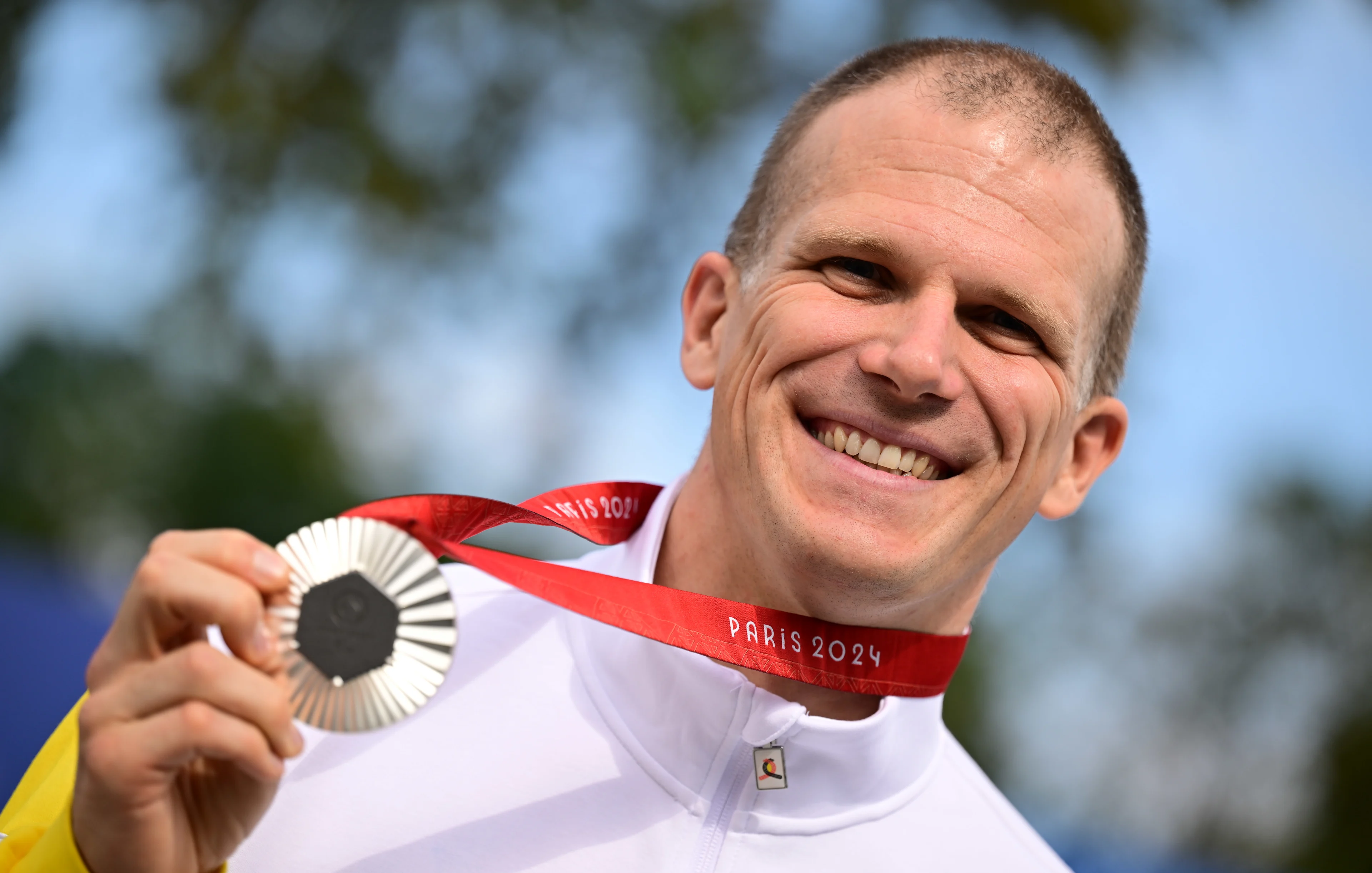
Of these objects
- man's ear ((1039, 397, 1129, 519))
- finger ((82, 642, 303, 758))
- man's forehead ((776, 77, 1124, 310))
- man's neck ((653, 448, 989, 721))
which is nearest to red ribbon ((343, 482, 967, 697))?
man's neck ((653, 448, 989, 721))

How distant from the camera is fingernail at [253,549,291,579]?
1.33 meters

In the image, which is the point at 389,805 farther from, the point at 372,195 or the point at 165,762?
the point at 372,195

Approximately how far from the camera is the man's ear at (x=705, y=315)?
261 centimetres

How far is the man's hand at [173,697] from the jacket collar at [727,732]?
35.2 inches

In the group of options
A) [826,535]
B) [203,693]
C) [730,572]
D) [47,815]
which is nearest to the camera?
[203,693]

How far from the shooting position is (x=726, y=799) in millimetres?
2084

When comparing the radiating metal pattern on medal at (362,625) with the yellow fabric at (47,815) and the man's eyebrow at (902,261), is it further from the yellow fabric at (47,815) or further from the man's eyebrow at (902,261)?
the man's eyebrow at (902,261)

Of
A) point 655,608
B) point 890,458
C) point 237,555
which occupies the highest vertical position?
point 890,458

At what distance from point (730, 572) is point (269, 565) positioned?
3.94 feet

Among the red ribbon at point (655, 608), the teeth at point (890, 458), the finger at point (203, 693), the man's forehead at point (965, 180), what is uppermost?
the man's forehead at point (965, 180)

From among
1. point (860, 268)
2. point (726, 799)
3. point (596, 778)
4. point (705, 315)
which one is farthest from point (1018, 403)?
point (596, 778)

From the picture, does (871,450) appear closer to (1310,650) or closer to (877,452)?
(877,452)

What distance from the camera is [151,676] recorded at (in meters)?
1.32

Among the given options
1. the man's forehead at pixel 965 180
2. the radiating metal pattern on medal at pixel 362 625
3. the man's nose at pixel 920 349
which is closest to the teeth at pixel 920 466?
the man's nose at pixel 920 349
